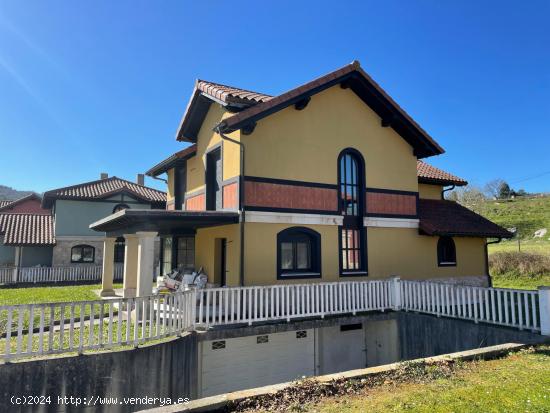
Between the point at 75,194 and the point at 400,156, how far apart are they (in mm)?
20340

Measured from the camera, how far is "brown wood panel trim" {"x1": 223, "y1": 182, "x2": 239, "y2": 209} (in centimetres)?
1113

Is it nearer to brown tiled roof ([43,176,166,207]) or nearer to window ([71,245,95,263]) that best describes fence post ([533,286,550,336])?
brown tiled roof ([43,176,166,207])

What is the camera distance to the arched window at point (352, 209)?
1303 centimetres

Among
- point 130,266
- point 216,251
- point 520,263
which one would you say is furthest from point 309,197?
point 520,263

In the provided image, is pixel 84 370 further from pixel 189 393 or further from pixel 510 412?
pixel 510 412

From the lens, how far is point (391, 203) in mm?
14008

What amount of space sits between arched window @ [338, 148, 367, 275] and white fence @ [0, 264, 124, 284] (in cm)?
1599

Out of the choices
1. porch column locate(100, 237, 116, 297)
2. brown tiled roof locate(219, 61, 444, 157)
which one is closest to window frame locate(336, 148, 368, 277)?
brown tiled roof locate(219, 61, 444, 157)

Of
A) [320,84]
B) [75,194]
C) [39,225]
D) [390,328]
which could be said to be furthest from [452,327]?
Result: [39,225]

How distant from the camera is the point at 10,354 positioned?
625 cm

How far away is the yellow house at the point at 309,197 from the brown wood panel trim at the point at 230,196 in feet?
0.12

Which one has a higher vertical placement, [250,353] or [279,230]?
[279,230]

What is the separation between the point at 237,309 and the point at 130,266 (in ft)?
19.1

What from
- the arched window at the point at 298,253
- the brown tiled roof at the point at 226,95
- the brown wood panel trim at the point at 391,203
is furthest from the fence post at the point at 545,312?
the brown tiled roof at the point at 226,95
